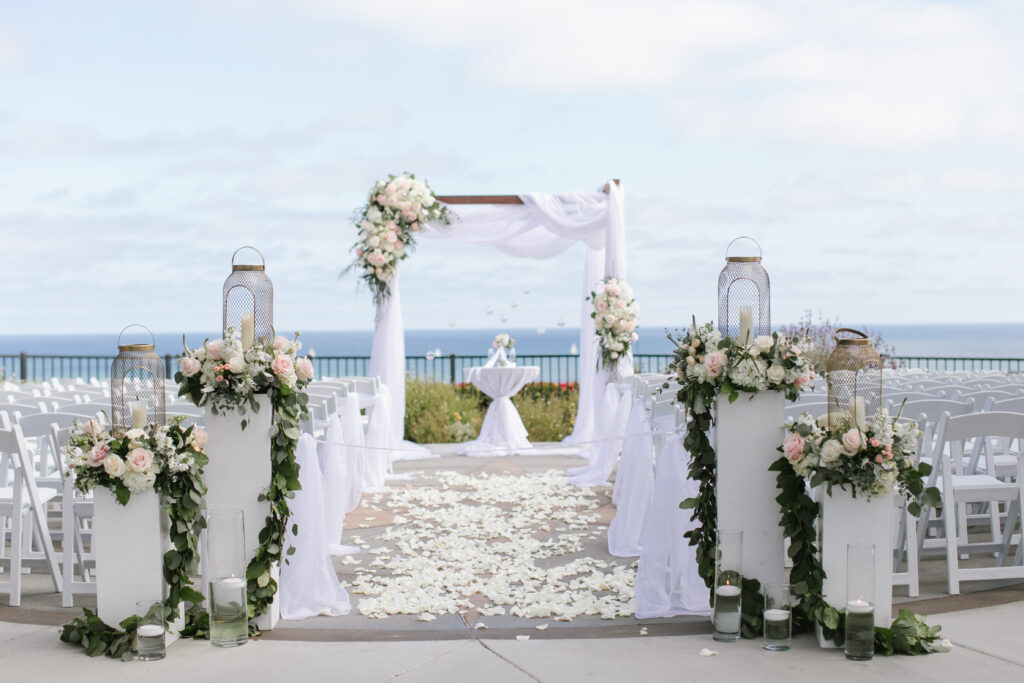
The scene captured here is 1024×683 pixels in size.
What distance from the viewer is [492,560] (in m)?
5.98

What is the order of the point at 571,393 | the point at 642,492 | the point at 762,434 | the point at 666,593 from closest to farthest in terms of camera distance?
the point at 762,434, the point at 666,593, the point at 642,492, the point at 571,393

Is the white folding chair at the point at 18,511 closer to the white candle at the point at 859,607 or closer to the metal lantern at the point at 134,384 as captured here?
Answer: the metal lantern at the point at 134,384

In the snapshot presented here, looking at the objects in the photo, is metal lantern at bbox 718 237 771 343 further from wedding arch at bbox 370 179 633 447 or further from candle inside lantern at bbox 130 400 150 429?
wedding arch at bbox 370 179 633 447

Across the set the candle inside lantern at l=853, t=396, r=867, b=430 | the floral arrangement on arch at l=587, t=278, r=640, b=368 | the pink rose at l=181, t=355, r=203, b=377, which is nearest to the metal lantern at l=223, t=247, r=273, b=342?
the pink rose at l=181, t=355, r=203, b=377

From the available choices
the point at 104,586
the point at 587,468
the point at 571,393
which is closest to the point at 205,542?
the point at 104,586

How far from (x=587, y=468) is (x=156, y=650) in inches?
232

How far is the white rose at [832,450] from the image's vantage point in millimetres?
4117

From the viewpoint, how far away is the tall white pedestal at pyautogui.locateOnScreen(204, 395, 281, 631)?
15.1ft

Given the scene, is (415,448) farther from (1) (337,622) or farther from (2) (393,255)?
(1) (337,622)

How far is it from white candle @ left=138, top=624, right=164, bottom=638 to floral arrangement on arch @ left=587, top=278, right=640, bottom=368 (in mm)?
6691

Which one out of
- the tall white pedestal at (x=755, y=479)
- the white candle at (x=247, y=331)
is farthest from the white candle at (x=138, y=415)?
the tall white pedestal at (x=755, y=479)

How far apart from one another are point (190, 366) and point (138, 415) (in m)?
0.34

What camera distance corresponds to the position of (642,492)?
6.25 m

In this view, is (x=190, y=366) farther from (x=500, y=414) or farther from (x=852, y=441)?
(x=500, y=414)
